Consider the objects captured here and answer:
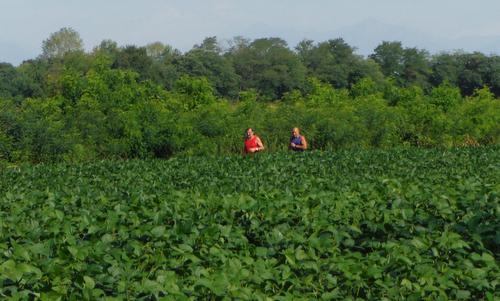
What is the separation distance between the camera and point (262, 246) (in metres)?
6.15

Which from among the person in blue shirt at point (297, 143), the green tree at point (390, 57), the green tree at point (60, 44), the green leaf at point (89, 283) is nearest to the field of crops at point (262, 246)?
the green leaf at point (89, 283)

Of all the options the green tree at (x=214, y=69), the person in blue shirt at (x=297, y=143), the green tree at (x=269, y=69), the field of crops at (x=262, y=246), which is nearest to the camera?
the field of crops at (x=262, y=246)

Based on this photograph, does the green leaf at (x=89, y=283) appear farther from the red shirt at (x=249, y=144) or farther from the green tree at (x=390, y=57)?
the green tree at (x=390, y=57)

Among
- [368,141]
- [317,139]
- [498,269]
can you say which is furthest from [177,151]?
[498,269]

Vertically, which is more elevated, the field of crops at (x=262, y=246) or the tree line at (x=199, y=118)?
the field of crops at (x=262, y=246)

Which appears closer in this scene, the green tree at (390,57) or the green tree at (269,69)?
the green tree at (269,69)

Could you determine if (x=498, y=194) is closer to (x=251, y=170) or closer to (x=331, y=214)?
(x=331, y=214)

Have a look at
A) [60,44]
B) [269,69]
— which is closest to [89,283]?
[269,69]

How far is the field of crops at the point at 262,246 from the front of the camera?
14.4 feet

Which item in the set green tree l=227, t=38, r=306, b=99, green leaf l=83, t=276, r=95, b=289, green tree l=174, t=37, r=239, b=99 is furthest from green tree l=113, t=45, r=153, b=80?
green leaf l=83, t=276, r=95, b=289

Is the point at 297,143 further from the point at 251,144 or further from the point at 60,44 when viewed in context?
the point at 60,44

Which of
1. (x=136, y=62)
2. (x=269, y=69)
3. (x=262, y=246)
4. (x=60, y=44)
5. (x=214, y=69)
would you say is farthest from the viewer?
(x=60, y=44)

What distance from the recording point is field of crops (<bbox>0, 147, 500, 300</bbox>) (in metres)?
4.38

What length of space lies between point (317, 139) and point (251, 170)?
68.3ft
